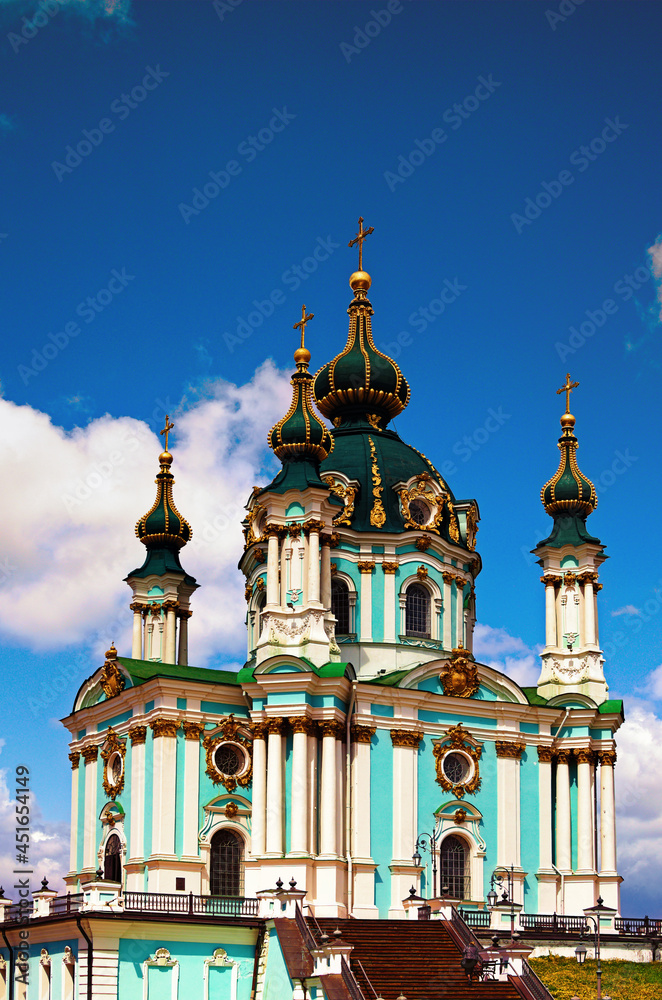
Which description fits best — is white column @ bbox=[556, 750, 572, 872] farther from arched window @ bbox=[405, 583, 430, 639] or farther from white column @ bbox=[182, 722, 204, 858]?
white column @ bbox=[182, 722, 204, 858]

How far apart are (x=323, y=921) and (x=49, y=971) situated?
617 centimetres

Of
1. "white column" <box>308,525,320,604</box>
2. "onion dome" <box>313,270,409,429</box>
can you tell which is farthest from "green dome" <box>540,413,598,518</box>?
"white column" <box>308,525,320,604</box>

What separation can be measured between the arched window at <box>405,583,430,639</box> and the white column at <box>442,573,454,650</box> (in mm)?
508

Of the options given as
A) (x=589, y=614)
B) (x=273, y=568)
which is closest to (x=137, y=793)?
(x=273, y=568)

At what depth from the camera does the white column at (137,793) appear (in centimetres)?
3556

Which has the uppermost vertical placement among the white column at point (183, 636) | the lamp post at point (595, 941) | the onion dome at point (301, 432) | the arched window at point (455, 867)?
the onion dome at point (301, 432)

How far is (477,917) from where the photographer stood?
115 feet

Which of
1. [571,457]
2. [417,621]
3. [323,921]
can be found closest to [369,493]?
[417,621]

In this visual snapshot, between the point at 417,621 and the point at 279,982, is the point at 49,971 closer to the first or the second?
the point at 279,982

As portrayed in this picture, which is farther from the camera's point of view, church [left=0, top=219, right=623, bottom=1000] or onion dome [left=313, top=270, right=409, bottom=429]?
onion dome [left=313, top=270, right=409, bottom=429]

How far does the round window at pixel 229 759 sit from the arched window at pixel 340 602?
479 centimetres

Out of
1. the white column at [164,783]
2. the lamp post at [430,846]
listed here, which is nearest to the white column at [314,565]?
the white column at [164,783]

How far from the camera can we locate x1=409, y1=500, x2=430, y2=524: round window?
40.4 meters

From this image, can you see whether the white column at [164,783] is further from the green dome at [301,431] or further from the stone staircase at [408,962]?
the green dome at [301,431]
